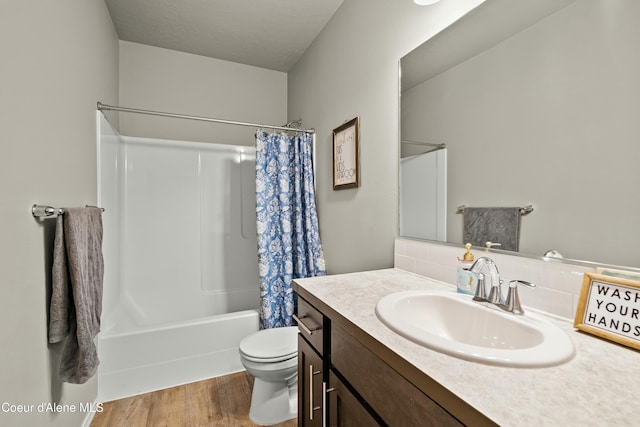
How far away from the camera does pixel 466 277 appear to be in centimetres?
99

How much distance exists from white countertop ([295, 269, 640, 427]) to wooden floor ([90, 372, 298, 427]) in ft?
4.59

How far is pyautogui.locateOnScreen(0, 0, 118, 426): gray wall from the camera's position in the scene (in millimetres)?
853

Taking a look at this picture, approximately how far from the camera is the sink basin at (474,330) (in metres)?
0.57

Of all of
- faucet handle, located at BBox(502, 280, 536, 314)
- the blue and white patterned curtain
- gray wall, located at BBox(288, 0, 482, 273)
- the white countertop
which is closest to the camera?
the white countertop

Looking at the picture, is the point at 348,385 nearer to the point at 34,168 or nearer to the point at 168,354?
the point at 34,168

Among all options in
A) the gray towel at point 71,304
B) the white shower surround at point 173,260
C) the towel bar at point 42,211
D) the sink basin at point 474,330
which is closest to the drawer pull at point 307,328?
the sink basin at point 474,330

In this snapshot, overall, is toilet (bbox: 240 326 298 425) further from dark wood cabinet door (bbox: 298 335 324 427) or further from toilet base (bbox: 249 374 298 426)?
dark wood cabinet door (bbox: 298 335 324 427)

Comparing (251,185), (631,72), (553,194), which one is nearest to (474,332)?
(553,194)

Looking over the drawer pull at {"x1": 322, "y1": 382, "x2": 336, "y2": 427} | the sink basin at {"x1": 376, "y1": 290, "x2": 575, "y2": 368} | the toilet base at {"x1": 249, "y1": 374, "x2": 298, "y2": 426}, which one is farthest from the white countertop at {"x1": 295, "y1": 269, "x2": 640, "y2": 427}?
the toilet base at {"x1": 249, "y1": 374, "x2": 298, "y2": 426}

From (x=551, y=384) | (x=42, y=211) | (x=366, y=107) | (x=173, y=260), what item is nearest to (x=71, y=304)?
(x=42, y=211)

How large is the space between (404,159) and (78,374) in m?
1.63

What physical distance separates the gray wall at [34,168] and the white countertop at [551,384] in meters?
1.06

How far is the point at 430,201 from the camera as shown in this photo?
1.27 m

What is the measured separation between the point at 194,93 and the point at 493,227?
2.75 m
